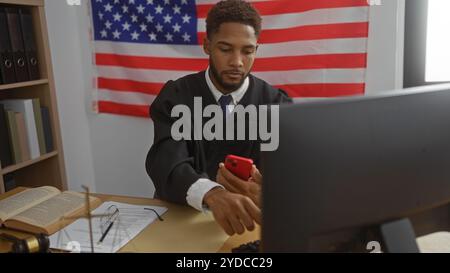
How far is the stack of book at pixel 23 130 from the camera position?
2.03m

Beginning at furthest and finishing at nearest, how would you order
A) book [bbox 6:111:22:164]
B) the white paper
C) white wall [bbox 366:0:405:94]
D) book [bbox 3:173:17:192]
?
book [bbox 3:173:17:192]
book [bbox 6:111:22:164]
white wall [bbox 366:0:405:94]
the white paper

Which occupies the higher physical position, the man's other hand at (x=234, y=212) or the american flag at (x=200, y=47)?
the american flag at (x=200, y=47)

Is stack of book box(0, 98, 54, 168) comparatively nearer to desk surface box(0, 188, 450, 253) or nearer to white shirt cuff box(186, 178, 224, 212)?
desk surface box(0, 188, 450, 253)

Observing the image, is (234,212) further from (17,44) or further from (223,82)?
(17,44)

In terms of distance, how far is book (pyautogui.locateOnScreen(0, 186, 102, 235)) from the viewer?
1013 millimetres

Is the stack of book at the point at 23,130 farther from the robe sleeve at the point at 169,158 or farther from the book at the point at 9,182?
the robe sleeve at the point at 169,158

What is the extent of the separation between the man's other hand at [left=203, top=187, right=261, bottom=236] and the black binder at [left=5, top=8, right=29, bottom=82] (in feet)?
5.29

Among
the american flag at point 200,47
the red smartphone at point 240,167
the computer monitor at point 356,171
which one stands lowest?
the red smartphone at point 240,167

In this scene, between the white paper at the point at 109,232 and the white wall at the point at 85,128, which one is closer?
the white paper at the point at 109,232

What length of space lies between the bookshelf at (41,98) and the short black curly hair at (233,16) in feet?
3.64

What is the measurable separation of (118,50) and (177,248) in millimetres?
1680

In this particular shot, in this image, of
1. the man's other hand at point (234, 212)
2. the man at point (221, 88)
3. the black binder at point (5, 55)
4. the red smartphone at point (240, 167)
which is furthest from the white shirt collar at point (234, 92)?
the black binder at point (5, 55)

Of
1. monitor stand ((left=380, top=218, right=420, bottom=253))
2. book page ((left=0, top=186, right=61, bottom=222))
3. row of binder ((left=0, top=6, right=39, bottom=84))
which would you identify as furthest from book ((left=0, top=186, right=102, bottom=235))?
row of binder ((left=0, top=6, right=39, bottom=84))

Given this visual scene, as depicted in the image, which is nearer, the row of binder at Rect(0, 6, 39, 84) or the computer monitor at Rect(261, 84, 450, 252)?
the computer monitor at Rect(261, 84, 450, 252)
